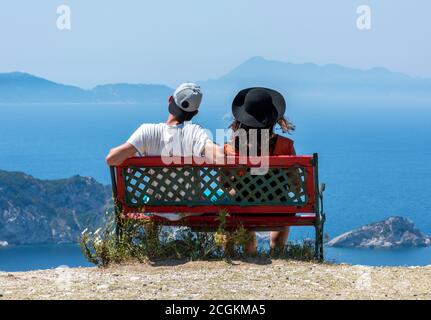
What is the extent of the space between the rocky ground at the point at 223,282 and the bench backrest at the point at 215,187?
552mm

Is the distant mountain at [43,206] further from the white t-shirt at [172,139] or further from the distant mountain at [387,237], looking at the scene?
the white t-shirt at [172,139]

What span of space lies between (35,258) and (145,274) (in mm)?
115006

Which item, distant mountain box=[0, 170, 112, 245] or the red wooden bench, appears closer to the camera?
the red wooden bench

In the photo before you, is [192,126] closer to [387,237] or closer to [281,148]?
[281,148]

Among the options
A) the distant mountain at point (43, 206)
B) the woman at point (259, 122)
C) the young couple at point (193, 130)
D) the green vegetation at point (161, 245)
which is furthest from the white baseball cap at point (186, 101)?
the distant mountain at point (43, 206)

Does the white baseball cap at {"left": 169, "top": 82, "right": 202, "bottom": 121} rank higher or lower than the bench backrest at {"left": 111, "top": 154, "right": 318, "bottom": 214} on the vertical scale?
higher

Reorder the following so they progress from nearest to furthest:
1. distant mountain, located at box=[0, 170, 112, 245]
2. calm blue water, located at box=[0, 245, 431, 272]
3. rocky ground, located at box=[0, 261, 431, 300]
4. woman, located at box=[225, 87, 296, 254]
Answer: rocky ground, located at box=[0, 261, 431, 300] < woman, located at box=[225, 87, 296, 254] < calm blue water, located at box=[0, 245, 431, 272] < distant mountain, located at box=[0, 170, 112, 245]

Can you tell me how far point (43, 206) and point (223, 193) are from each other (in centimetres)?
12985

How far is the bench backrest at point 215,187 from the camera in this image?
336 inches

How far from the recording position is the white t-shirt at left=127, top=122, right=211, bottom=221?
848 centimetres

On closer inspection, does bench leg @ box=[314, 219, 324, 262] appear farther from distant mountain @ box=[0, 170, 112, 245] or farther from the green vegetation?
distant mountain @ box=[0, 170, 112, 245]

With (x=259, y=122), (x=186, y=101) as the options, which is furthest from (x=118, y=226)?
(x=259, y=122)

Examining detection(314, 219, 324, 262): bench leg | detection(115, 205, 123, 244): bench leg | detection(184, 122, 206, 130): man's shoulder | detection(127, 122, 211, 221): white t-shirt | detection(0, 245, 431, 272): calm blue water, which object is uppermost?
detection(184, 122, 206, 130): man's shoulder

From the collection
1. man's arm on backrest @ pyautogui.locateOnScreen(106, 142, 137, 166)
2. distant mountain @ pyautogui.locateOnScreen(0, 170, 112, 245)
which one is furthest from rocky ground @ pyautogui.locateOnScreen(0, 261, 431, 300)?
distant mountain @ pyautogui.locateOnScreen(0, 170, 112, 245)
